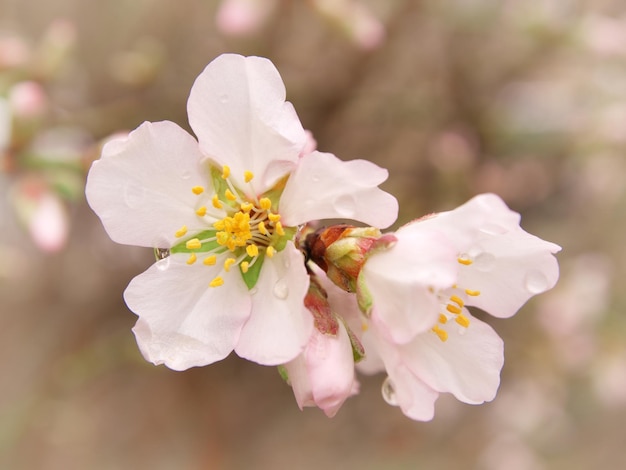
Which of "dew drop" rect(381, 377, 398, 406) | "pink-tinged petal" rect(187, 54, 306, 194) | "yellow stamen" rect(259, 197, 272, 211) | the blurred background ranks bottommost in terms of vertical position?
the blurred background

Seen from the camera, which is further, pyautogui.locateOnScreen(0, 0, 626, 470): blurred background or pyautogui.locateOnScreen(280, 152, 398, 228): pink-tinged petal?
pyautogui.locateOnScreen(0, 0, 626, 470): blurred background

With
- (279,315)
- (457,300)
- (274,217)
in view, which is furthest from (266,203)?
(457,300)

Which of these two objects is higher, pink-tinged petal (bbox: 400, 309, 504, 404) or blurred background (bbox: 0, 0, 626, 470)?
pink-tinged petal (bbox: 400, 309, 504, 404)

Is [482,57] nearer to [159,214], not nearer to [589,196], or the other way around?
[589,196]

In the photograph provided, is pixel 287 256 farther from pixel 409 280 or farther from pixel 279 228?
pixel 409 280

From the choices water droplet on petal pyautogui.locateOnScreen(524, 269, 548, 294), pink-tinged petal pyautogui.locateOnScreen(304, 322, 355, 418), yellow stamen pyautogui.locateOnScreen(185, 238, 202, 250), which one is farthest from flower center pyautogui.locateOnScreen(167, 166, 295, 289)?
water droplet on petal pyautogui.locateOnScreen(524, 269, 548, 294)

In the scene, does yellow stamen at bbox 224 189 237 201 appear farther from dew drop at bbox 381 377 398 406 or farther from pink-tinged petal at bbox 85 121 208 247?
dew drop at bbox 381 377 398 406

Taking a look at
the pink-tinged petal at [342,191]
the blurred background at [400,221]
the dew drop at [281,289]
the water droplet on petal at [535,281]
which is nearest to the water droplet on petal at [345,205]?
the pink-tinged petal at [342,191]

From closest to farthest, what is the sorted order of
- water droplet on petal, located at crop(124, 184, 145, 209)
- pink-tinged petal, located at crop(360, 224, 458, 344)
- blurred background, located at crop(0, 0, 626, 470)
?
pink-tinged petal, located at crop(360, 224, 458, 344)
water droplet on petal, located at crop(124, 184, 145, 209)
blurred background, located at crop(0, 0, 626, 470)
